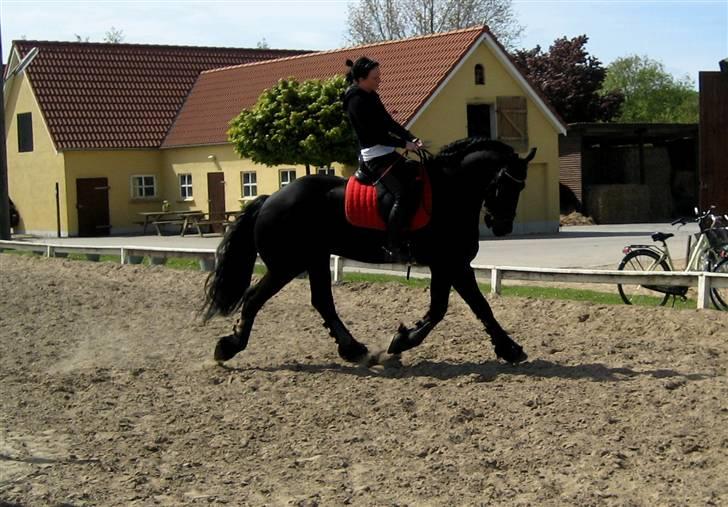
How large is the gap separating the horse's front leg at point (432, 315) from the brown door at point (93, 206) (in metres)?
30.6

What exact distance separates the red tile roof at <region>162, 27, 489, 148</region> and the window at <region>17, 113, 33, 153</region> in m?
4.95

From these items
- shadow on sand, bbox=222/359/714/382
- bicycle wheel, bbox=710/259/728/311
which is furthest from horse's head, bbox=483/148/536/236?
bicycle wheel, bbox=710/259/728/311

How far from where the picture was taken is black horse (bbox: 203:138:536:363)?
362 inches

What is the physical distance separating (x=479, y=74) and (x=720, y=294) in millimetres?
20770

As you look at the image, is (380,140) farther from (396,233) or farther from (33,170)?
(33,170)

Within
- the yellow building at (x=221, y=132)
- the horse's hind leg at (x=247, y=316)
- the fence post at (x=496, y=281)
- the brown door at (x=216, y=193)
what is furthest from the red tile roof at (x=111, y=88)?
the horse's hind leg at (x=247, y=316)

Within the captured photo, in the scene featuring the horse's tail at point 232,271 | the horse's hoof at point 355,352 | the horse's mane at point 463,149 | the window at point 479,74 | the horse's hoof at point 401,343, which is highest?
the window at point 479,74

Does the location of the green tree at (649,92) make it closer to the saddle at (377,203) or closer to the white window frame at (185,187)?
the white window frame at (185,187)

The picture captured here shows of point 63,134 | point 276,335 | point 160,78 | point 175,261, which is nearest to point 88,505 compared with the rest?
point 276,335

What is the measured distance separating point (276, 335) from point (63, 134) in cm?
2887

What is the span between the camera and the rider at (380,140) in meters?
9.12

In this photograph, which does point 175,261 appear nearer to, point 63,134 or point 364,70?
point 364,70

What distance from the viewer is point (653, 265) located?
13.9 m

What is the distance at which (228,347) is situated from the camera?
31.8 feet
